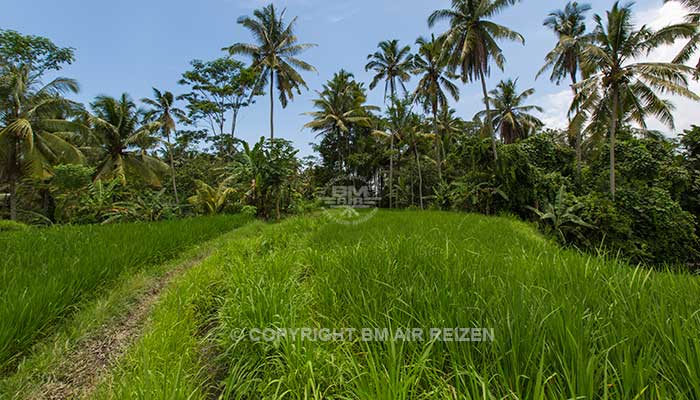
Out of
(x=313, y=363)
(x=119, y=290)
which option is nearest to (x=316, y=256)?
(x=313, y=363)

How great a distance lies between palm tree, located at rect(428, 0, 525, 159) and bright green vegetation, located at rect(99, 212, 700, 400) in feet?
42.3

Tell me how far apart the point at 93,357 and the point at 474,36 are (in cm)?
1752

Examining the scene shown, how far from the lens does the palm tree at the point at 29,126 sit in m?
11.6

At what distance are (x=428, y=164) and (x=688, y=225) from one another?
1549 centimetres

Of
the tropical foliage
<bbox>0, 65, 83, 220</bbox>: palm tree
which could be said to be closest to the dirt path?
the tropical foliage

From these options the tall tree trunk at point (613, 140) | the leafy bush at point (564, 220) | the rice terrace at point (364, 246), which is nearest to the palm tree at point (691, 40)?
the rice terrace at point (364, 246)

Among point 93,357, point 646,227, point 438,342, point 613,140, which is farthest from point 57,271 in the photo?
point 613,140

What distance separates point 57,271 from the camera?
10.0ft

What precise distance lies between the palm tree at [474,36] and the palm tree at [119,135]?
682 inches

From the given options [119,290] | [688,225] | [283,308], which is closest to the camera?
[283,308]

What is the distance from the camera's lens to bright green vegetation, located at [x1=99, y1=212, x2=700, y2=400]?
1.29 m

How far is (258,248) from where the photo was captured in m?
5.55

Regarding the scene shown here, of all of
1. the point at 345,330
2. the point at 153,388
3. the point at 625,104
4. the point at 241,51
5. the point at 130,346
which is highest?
the point at 241,51

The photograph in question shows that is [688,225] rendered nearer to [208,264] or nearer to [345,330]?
[345,330]
